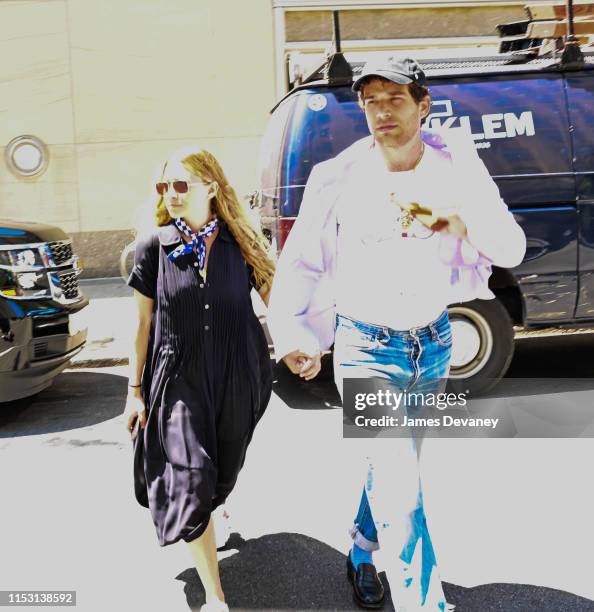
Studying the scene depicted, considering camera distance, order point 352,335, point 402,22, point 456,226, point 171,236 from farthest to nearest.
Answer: point 402,22 < point 171,236 < point 352,335 < point 456,226

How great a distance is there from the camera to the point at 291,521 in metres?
3.64

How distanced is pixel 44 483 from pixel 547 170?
3.72 metres

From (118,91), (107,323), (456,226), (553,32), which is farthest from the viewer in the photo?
(118,91)

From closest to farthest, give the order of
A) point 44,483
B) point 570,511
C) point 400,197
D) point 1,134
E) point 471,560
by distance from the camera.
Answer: point 400,197 < point 471,560 < point 570,511 < point 44,483 < point 1,134

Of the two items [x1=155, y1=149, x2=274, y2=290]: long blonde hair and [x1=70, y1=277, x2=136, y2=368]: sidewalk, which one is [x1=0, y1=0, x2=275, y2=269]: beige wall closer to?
[x1=70, y1=277, x2=136, y2=368]: sidewalk

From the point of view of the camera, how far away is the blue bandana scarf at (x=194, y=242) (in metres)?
2.76

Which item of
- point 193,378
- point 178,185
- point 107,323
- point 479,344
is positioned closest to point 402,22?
point 107,323

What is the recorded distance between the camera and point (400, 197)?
2510mm

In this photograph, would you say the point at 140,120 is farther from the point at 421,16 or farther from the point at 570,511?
the point at 570,511

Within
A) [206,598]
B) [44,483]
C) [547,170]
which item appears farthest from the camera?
[547,170]

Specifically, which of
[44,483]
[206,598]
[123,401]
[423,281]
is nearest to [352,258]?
[423,281]

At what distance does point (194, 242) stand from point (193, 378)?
482mm

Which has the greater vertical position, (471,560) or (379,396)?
(379,396)

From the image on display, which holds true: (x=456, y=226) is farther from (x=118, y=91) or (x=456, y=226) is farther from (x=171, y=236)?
(x=118, y=91)
